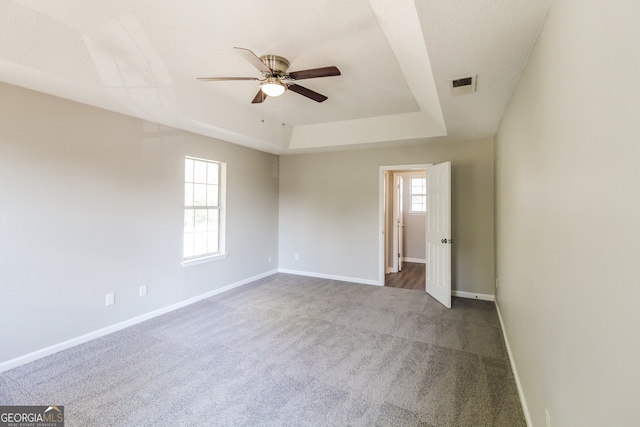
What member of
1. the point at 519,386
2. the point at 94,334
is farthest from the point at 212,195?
the point at 519,386

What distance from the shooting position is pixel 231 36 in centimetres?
226

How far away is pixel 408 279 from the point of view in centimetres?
552

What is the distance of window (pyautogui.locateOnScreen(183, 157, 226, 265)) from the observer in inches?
165

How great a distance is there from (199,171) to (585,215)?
4.39m

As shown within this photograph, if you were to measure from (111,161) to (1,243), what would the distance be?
117 cm

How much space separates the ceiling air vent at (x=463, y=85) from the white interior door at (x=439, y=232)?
5.50 feet

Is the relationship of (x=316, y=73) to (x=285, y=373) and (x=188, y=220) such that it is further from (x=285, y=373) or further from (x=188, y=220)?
(x=188, y=220)

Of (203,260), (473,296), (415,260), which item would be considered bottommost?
(473,296)

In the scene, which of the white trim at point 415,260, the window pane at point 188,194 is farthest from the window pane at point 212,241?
the white trim at point 415,260

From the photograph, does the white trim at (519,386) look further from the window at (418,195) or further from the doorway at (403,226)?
the window at (418,195)

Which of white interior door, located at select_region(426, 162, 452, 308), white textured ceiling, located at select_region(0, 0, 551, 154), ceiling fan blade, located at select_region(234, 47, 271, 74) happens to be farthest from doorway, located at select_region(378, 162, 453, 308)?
ceiling fan blade, located at select_region(234, 47, 271, 74)

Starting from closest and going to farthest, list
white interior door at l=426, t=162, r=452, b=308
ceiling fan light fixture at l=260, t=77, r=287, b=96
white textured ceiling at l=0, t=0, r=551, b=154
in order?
white textured ceiling at l=0, t=0, r=551, b=154, ceiling fan light fixture at l=260, t=77, r=287, b=96, white interior door at l=426, t=162, r=452, b=308

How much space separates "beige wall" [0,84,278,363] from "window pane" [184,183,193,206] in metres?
0.19

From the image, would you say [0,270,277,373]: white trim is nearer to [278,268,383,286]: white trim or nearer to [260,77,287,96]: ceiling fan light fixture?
[278,268,383,286]: white trim
